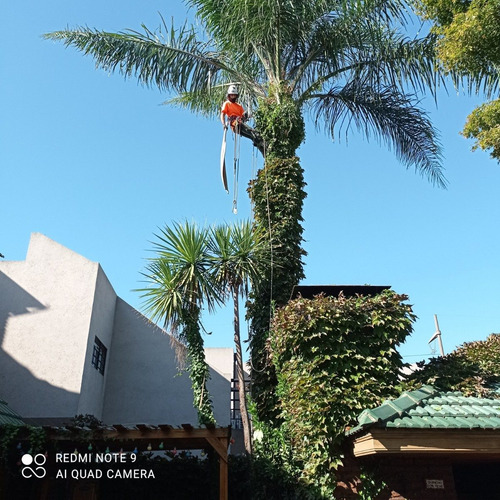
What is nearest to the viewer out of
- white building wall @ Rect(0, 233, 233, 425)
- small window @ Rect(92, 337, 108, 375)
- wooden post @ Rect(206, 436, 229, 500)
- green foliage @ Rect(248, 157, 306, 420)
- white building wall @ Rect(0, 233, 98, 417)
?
wooden post @ Rect(206, 436, 229, 500)

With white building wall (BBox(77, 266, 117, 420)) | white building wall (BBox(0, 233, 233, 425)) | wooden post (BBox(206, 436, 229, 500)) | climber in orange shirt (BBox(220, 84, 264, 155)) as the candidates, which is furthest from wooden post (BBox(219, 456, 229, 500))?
climber in orange shirt (BBox(220, 84, 264, 155))

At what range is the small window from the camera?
14.8m

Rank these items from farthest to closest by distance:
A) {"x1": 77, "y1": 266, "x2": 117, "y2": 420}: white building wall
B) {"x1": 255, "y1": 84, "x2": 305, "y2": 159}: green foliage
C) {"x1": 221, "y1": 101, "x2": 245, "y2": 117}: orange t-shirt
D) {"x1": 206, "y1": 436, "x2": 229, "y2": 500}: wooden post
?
1. {"x1": 77, "y1": 266, "x2": 117, "y2": 420}: white building wall
2. {"x1": 255, "y1": 84, "x2": 305, "y2": 159}: green foliage
3. {"x1": 221, "y1": 101, "x2": 245, "y2": 117}: orange t-shirt
4. {"x1": 206, "y1": 436, "x2": 229, "y2": 500}: wooden post

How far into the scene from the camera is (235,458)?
1115 cm

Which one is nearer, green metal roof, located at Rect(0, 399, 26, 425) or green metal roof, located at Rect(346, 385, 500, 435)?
green metal roof, located at Rect(346, 385, 500, 435)

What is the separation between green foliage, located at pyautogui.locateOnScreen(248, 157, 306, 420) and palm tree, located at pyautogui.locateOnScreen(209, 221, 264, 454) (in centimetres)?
24

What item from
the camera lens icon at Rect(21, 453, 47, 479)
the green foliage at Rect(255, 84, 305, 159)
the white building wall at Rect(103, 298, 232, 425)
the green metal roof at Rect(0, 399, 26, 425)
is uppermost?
the green foliage at Rect(255, 84, 305, 159)

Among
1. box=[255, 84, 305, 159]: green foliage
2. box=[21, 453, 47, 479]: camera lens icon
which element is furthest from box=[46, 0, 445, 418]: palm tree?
box=[21, 453, 47, 479]: camera lens icon

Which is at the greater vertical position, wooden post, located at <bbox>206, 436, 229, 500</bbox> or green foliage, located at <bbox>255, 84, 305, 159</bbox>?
green foliage, located at <bbox>255, 84, 305, 159</bbox>

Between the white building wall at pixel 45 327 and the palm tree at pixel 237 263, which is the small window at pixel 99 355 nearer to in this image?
the white building wall at pixel 45 327

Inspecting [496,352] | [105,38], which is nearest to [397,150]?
[496,352]

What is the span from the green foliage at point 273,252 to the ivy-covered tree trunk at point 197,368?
3.19 ft

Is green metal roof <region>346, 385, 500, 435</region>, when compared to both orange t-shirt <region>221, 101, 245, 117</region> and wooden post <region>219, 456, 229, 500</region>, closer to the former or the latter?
wooden post <region>219, 456, 229, 500</region>

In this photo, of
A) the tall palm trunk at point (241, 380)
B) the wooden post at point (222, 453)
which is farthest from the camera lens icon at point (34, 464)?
the tall palm trunk at point (241, 380)
